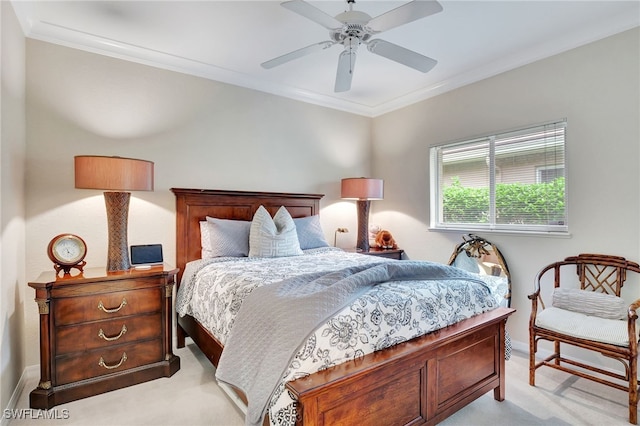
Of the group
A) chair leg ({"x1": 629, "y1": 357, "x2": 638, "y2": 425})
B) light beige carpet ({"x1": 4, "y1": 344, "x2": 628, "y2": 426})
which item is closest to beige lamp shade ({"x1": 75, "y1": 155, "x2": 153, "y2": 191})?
light beige carpet ({"x1": 4, "y1": 344, "x2": 628, "y2": 426})

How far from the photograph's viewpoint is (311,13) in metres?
1.87

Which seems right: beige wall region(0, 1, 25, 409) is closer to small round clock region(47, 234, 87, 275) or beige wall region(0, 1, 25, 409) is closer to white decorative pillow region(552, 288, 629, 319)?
small round clock region(47, 234, 87, 275)

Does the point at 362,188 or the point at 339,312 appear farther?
the point at 362,188

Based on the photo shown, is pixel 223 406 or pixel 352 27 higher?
pixel 352 27

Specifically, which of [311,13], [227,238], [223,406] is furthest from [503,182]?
[223,406]

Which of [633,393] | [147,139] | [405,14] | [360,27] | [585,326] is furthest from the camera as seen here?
[147,139]

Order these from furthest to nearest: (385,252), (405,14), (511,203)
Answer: (385,252)
(511,203)
(405,14)

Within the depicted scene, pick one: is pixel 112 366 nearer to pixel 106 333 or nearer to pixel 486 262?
pixel 106 333

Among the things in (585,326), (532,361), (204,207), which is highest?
(204,207)

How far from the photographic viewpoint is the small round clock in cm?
233

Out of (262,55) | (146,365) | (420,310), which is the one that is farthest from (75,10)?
(420,310)

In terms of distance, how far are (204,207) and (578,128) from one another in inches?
134

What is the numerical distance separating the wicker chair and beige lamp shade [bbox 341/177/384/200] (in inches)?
75.4

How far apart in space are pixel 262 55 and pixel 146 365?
278cm
